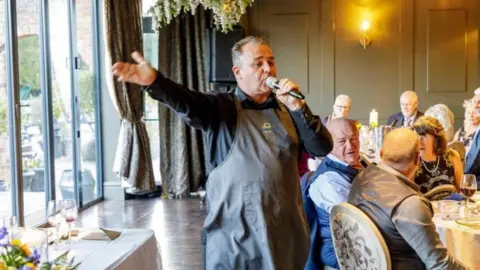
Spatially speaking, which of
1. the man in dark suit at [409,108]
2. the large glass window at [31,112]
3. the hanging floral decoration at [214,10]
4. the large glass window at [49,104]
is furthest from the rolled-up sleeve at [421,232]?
the hanging floral decoration at [214,10]

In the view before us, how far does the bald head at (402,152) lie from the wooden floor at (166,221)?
2.78 meters

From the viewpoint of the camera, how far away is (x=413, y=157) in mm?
2648

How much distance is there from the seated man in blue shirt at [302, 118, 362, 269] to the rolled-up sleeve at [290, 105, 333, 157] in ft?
3.07

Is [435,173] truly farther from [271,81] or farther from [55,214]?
[55,214]

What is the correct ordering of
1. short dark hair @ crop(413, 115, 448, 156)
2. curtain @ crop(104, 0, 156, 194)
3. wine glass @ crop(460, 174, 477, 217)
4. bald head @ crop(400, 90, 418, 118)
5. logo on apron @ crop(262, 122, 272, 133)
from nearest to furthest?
1. logo on apron @ crop(262, 122, 272, 133)
2. wine glass @ crop(460, 174, 477, 217)
3. short dark hair @ crop(413, 115, 448, 156)
4. bald head @ crop(400, 90, 418, 118)
5. curtain @ crop(104, 0, 156, 194)

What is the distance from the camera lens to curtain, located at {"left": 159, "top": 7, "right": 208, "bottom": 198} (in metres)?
8.61

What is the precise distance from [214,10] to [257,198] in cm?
602

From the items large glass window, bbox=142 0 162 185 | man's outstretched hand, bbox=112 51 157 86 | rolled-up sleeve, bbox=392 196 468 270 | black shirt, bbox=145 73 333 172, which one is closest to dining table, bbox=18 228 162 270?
black shirt, bbox=145 73 333 172

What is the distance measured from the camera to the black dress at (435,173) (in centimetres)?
386

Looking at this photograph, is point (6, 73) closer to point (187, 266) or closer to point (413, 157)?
point (187, 266)

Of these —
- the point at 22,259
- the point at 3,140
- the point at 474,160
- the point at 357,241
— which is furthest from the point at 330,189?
the point at 3,140

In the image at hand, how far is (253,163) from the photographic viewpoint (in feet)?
7.00

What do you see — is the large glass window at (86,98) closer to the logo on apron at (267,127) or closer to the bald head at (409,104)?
the bald head at (409,104)

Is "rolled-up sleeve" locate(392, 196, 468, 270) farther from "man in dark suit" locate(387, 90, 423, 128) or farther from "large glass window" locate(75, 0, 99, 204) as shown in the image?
"large glass window" locate(75, 0, 99, 204)
